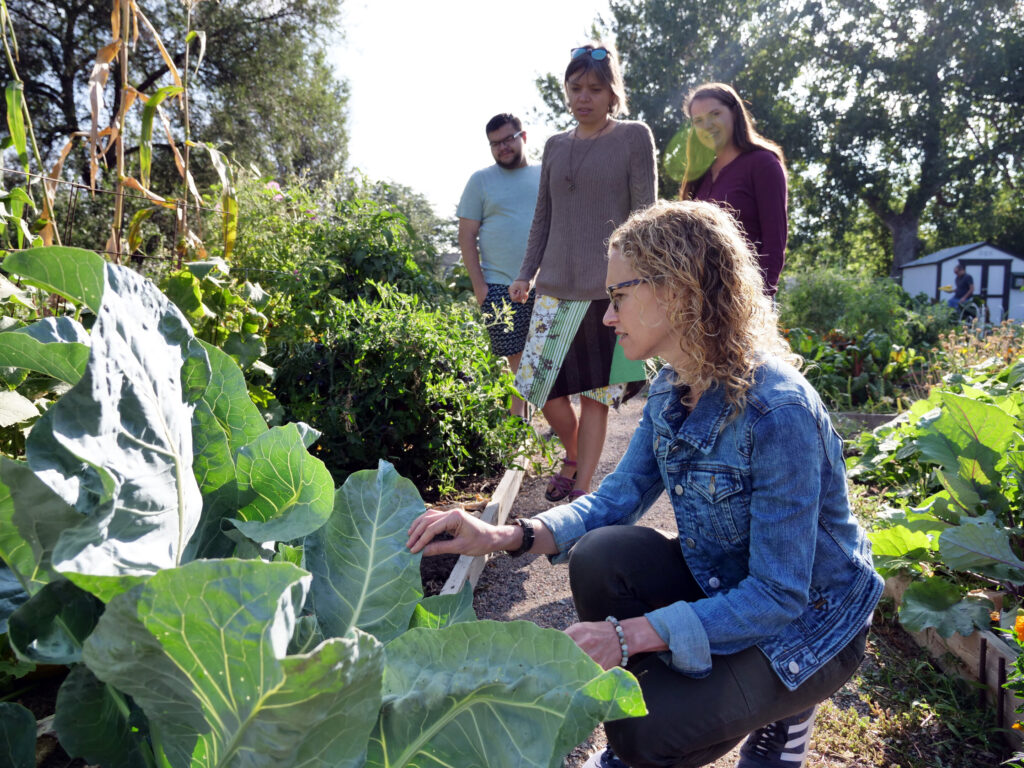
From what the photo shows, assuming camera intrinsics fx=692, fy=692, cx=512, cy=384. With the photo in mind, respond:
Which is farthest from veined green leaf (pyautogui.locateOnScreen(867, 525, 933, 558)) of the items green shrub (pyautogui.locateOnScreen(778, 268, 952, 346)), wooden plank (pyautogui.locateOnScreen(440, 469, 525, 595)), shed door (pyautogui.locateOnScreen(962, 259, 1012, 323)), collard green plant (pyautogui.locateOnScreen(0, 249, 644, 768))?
shed door (pyautogui.locateOnScreen(962, 259, 1012, 323))

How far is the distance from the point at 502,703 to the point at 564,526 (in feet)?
3.04

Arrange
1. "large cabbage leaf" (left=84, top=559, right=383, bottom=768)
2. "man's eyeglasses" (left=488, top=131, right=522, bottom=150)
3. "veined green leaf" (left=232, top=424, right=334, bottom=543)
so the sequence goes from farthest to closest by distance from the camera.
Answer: "man's eyeglasses" (left=488, top=131, right=522, bottom=150), "veined green leaf" (left=232, top=424, right=334, bottom=543), "large cabbage leaf" (left=84, top=559, right=383, bottom=768)

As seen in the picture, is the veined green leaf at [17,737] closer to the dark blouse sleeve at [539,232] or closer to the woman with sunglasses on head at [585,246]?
the woman with sunglasses on head at [585,246]

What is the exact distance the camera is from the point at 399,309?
3320 millimetres

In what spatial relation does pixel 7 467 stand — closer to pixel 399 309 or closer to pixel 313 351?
pixel 313 351

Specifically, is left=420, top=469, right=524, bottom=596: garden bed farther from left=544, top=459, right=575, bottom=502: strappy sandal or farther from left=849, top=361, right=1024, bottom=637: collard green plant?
left=849, top=361, right=1024, bottom=637: collard green plant

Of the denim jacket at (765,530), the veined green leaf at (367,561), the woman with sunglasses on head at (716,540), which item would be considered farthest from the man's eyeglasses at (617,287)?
the veined green leaf at (367,561)

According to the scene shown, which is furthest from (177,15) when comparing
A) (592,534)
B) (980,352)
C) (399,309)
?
(592,534)

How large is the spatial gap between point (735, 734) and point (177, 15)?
1625 cm

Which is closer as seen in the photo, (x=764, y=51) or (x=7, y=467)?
(x=7, y=467)

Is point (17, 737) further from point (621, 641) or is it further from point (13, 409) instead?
point (621, 641)

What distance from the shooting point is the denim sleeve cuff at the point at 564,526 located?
69.1 inches

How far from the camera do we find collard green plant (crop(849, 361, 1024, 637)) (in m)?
2.19

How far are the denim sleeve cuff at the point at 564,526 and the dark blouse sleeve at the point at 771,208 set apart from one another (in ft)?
5.97
